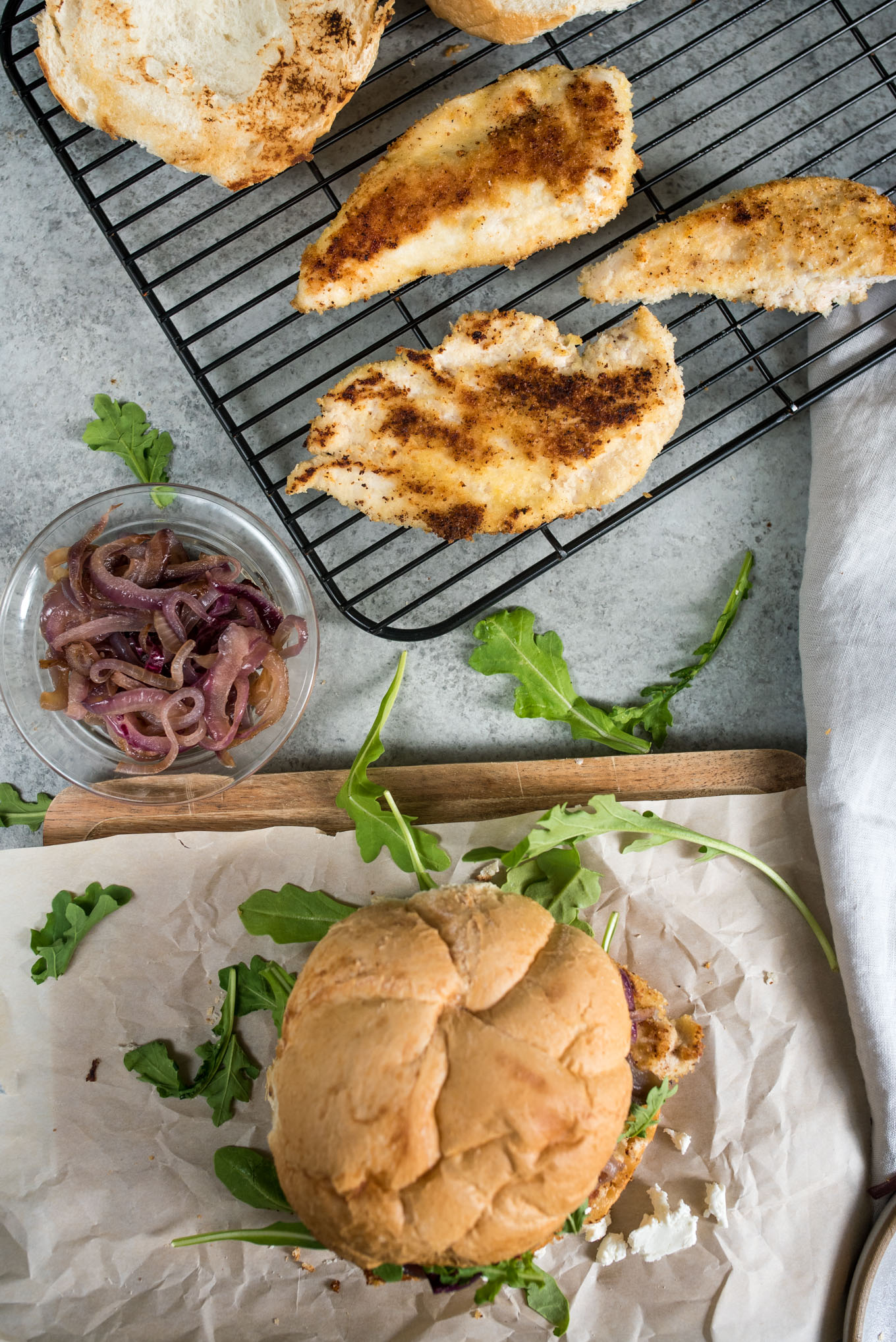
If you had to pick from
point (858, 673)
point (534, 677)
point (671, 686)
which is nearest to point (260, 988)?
point (534, 677)

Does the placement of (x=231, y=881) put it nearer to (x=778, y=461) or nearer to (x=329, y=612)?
(x=329, y=612)

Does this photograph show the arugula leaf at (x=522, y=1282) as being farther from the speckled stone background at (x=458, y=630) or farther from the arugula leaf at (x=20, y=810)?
the arugula leaf at (x=20, y=810)

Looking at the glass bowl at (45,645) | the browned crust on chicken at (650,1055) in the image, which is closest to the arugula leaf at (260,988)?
the glass bowl at (45,645)

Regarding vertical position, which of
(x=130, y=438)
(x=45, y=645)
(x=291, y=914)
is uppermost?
(x=130, y=438)

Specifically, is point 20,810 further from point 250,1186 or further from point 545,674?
point 545,674

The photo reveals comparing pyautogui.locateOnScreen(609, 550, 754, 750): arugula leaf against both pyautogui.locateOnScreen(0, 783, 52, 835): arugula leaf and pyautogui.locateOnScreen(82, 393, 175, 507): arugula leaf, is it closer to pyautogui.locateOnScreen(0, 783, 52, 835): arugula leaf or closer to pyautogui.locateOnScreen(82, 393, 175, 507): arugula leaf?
pyautogui.locateOnScreen(82, 393, 175, 507): arugula leaf

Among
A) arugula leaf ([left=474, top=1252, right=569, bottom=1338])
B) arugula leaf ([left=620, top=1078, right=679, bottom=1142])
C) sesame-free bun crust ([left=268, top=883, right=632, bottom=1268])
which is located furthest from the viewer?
arugula leaf ([left=620, top=1078, right=679, bottom=1142])

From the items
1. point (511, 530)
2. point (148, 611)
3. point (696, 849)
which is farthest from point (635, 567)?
point (148, 611)

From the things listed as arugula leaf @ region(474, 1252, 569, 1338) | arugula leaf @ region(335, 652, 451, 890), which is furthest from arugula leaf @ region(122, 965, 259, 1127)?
arugula leaf @ region(474, 1252, 569, 1338)
